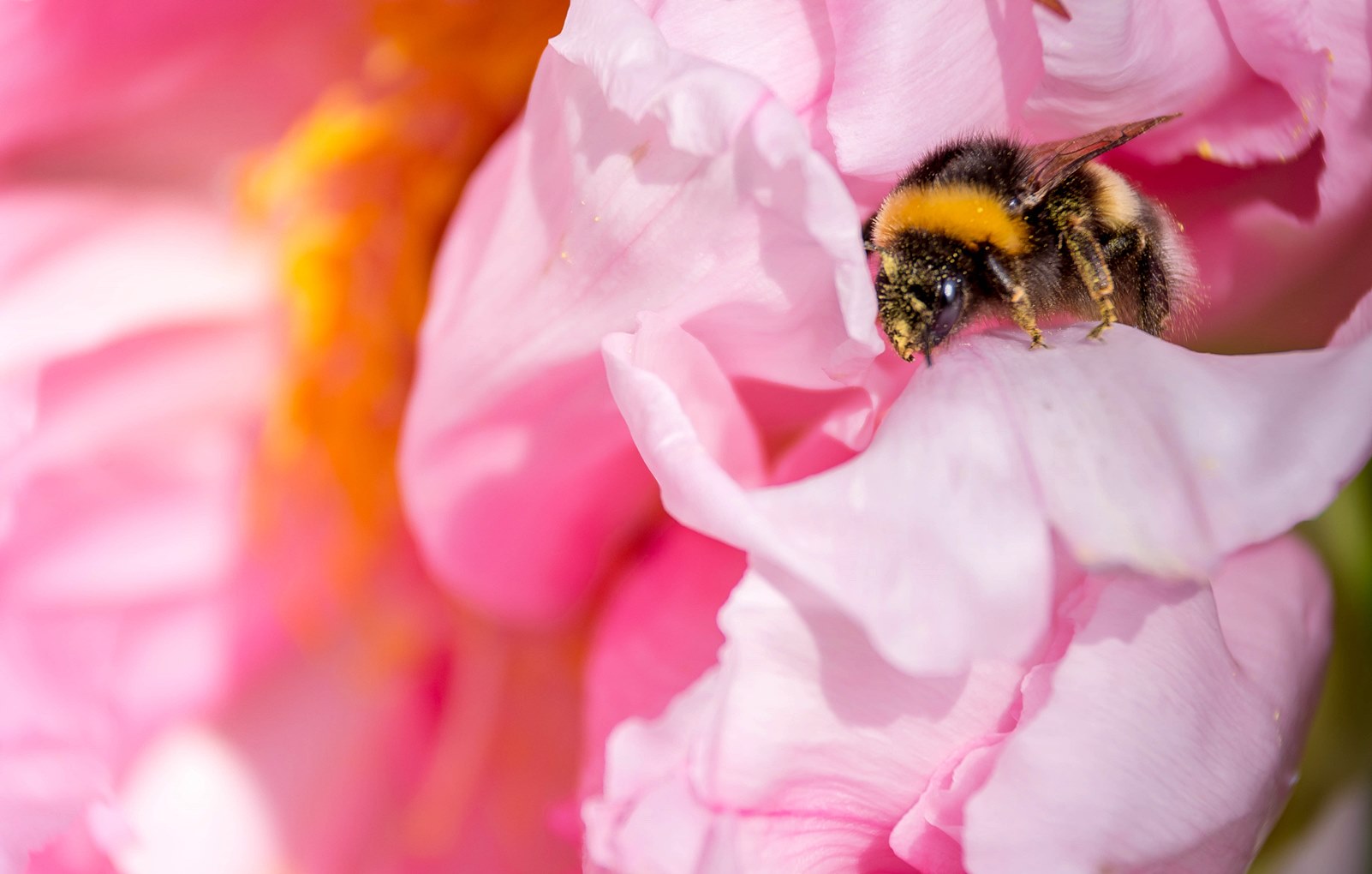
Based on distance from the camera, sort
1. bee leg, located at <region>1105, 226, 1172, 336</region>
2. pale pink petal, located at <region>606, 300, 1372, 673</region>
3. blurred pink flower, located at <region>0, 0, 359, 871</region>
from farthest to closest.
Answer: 1. blurred pink flower, located at <region>0, 0, 359, 871</region>
2. bee leg, located at <region>1105, 226, 1172, 336</region>
3. pale pink petal, located at <region>606, 300, 1372, 673</region>

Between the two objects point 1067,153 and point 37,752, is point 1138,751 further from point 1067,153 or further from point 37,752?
point 37,752

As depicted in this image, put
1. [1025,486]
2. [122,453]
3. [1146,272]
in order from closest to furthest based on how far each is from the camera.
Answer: [1025,486] → [1146,272] → [122,453]

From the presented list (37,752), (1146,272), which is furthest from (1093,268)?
(37,752)

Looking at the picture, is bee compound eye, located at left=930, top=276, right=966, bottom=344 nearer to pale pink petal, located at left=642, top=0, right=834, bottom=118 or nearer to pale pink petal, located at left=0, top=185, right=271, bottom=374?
pale pink petal, located at left=642, top=0, right=834, bottom=118

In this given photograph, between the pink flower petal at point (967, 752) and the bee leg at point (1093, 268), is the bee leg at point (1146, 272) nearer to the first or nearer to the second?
the bee leg at point (1093, 268)

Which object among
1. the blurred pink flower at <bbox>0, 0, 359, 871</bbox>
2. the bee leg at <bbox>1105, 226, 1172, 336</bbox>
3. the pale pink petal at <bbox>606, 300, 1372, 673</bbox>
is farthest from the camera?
the blurred pink flower at <bbox>0, 0, 359, 871</bbox>

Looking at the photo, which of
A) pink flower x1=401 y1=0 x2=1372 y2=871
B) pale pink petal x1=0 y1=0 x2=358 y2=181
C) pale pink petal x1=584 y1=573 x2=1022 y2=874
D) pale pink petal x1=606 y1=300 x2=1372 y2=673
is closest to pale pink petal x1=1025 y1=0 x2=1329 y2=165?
pink flower x1=401 y1=0 x2=1372 y2=871

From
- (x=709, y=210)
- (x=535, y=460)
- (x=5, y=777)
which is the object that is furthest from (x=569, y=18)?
(x=5, y=777)
